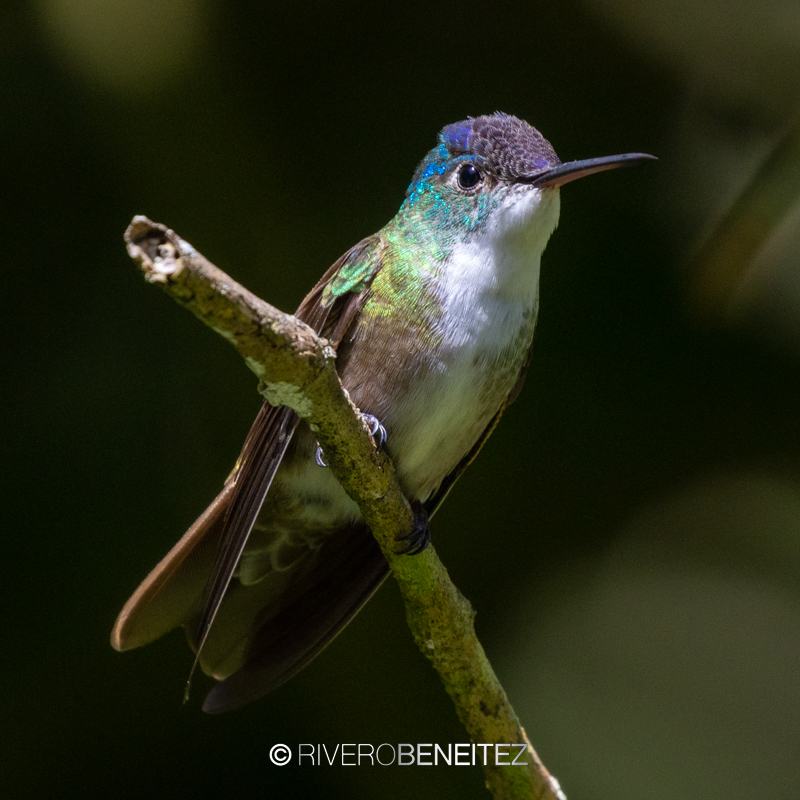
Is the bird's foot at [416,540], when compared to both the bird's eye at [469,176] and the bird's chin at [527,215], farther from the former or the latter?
the bird's eye at [469,176]

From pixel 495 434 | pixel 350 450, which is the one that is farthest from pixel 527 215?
pixel 495 434

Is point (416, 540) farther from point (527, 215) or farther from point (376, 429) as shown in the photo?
point (527, 215)

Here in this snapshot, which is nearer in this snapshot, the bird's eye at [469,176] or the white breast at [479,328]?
the white breast at [479,328]

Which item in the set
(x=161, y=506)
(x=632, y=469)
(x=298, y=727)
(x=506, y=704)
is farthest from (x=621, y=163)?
(x=298, y=727)

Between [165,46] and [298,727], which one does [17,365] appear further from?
[298,727]

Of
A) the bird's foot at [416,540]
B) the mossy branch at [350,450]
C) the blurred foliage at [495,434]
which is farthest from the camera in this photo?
the blurred foliage at [495,434]

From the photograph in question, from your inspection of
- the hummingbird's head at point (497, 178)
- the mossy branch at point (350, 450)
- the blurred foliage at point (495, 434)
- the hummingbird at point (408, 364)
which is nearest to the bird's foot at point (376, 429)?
the hummingbird at point (408, 364)
